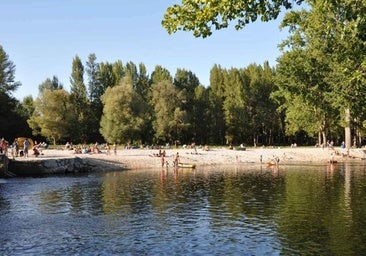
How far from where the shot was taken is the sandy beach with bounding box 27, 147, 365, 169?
65381mm

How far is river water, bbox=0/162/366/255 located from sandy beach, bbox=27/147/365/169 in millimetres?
18417

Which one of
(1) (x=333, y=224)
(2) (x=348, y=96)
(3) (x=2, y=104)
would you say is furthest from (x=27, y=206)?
(3) (x=2, y=104)

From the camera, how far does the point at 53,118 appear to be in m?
99.6

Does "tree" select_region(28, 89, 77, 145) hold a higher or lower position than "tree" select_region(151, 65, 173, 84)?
lower

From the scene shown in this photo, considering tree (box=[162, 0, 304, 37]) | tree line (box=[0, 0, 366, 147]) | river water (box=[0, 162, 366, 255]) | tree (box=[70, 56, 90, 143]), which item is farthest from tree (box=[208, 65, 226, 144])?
tree (box=[162, 0, 304, 37])

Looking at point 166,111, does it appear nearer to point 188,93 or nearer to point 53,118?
point 188,93

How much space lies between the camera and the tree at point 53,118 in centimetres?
9869

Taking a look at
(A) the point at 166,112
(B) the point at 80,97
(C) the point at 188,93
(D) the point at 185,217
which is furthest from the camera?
(C) the point at 188,93

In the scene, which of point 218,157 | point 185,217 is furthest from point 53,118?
point 185,217

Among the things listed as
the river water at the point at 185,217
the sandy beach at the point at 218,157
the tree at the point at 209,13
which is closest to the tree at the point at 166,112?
the sandy beach at the point at 218,157

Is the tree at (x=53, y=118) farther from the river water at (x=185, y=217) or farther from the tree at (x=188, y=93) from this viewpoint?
the river water at (x=185, y=217)

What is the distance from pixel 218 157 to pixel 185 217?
46.5 meters

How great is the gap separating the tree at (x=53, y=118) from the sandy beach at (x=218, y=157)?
26.0 meters

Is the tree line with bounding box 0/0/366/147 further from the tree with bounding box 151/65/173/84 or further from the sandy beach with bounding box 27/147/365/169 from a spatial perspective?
the sandy beach with bounding box 27/147/365/169
